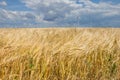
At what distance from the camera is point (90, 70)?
16.2ft

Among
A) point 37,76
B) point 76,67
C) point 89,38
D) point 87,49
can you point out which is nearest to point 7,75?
point 37,76

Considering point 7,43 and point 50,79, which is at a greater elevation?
point 7,43

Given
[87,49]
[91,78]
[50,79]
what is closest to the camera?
[50,79]

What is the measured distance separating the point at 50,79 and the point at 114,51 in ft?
5.67

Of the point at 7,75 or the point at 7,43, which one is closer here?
the point at 7,75

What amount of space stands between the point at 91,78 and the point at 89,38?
1.10 metres

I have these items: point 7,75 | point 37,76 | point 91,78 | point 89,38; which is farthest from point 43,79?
point 89,38

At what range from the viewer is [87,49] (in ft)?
16.9

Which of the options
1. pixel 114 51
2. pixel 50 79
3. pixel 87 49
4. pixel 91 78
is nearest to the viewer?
pixel 50 79

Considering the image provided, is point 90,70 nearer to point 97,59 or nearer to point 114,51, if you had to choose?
point 97,59

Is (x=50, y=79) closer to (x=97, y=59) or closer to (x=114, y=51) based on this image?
(x=97, y=59)

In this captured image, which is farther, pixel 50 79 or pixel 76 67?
pixel 76 67

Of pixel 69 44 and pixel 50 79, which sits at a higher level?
pixel 69 44

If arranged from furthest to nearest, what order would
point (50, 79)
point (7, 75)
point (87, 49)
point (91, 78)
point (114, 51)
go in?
point (114, 51) → point (87, 49) → point (91, 78) → point (50, 79) → point (7, 75)
